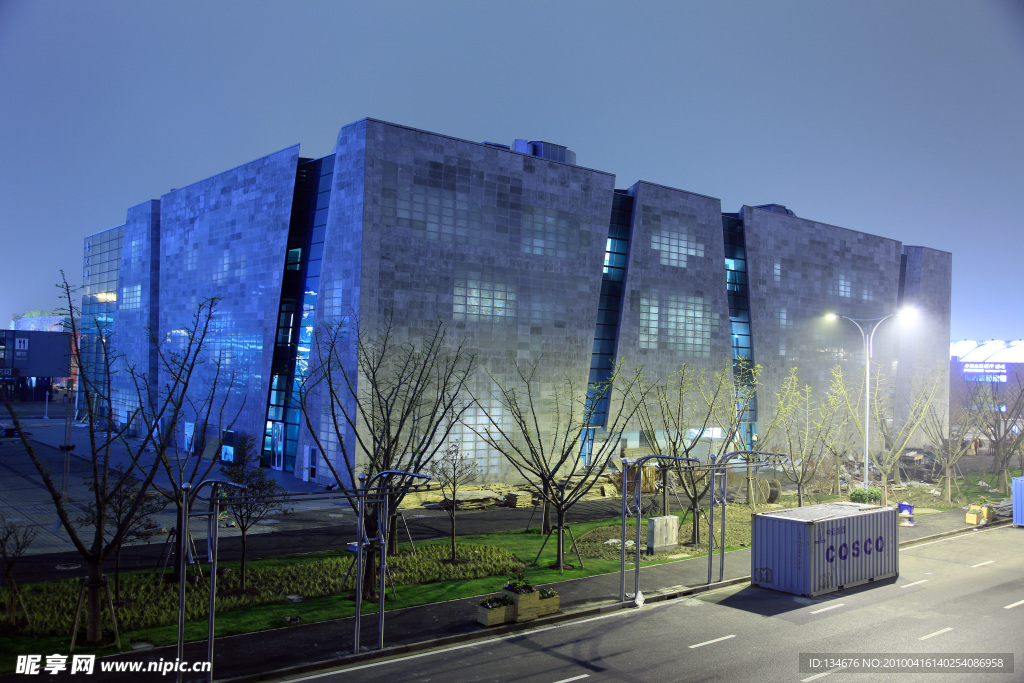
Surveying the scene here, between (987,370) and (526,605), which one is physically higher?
(987,370)

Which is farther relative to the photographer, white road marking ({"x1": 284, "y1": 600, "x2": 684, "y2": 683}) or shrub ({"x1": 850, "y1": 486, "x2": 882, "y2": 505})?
shrub ({"x1": 850, "y1": 486, "x2": 882, "y2": 505})

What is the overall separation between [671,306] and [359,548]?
1651 inches

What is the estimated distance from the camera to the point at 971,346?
544 ft

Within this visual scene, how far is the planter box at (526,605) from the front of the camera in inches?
872

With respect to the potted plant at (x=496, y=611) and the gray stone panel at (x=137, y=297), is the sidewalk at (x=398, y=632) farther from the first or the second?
the gray stone panel at (x=137, y=297)

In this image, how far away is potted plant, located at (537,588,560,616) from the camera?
22.7 metres

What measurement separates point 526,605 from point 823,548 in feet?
37.7

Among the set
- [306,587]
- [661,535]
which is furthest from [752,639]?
[306,587]

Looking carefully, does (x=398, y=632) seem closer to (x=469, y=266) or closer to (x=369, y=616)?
(x=369, y=616)

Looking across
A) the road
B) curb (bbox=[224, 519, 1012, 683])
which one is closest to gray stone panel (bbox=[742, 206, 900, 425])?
the road

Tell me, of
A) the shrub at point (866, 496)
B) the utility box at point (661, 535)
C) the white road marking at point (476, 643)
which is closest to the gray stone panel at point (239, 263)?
the utility box at point (661, 535)

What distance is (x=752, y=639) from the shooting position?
2114cm

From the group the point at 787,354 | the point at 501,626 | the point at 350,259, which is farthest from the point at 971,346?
the point at 501,626

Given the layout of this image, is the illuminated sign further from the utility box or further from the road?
the road
